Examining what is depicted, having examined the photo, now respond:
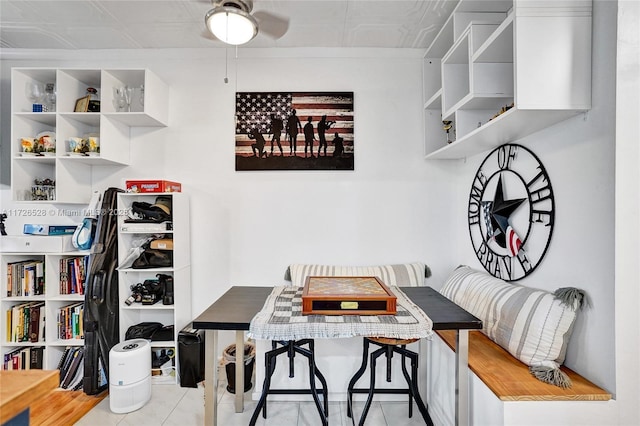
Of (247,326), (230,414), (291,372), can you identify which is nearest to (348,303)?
(247,326)

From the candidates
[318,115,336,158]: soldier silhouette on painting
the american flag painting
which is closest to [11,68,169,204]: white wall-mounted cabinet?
the american flag painting

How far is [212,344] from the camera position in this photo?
150cm

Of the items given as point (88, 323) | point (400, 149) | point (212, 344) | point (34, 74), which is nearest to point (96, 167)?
point (34, 74)

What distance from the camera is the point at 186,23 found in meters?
2.33

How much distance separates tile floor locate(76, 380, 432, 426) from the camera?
204 cm

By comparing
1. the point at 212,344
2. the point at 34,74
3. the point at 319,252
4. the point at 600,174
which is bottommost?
the point at 212,344

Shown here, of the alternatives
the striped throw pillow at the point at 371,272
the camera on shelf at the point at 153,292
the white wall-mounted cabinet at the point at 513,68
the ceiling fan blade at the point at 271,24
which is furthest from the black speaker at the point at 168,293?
the white wall-mounted cabinet at the point at 513,68

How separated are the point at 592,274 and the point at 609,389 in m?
0.45

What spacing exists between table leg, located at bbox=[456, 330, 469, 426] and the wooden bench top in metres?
0.06

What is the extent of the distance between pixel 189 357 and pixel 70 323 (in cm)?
96

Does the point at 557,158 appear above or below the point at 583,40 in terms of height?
below

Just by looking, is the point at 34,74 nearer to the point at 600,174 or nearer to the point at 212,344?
the point at 212,344

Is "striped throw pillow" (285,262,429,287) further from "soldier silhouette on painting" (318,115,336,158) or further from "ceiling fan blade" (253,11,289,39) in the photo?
"ceiling fan blade" (253,11,289,39)

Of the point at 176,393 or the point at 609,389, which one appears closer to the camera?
the point at 609,389
